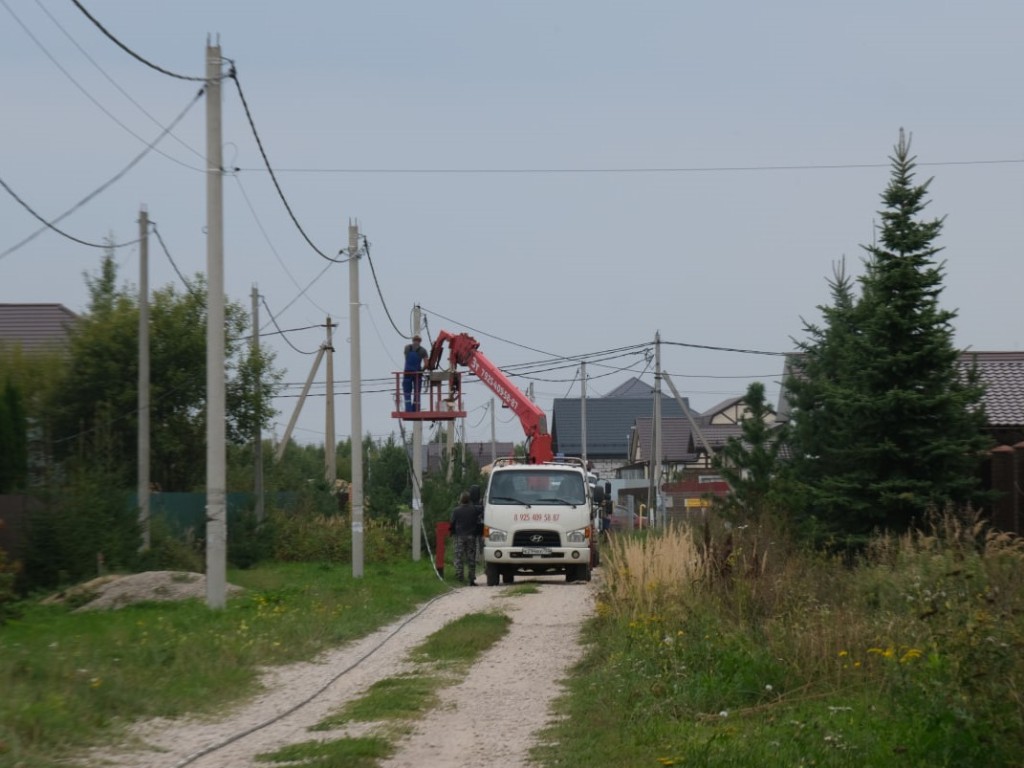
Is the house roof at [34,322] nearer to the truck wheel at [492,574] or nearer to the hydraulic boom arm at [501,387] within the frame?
the hydraulic boom arm at [501,387]

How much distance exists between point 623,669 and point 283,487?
38.6m

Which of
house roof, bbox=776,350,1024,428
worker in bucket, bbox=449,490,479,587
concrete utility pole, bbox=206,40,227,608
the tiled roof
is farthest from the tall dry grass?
the tiled roof

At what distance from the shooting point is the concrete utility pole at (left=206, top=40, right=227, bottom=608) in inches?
760

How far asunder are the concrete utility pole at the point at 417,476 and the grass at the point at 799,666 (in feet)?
61.1

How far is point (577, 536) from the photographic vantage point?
26484mm

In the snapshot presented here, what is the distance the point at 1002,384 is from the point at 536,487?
37.2 feet

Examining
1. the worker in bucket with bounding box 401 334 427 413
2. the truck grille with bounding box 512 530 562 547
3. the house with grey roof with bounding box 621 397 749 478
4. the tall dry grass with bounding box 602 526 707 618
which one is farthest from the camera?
the house with grey roof with bounding box 621 397 749 478

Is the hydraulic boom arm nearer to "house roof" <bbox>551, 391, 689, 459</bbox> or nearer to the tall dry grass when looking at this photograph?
the tall dry grass

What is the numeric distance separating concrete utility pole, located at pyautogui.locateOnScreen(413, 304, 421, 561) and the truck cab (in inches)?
258

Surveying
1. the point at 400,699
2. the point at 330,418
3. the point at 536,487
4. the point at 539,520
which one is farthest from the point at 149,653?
the point at 330,418

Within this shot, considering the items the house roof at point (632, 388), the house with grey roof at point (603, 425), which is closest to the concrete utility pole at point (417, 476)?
the house with grey roof at point (603, 425)

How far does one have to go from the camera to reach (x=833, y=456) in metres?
24.1

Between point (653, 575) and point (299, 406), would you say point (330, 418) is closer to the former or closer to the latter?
point (299, 406)

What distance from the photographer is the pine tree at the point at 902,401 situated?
22203 millimetres
